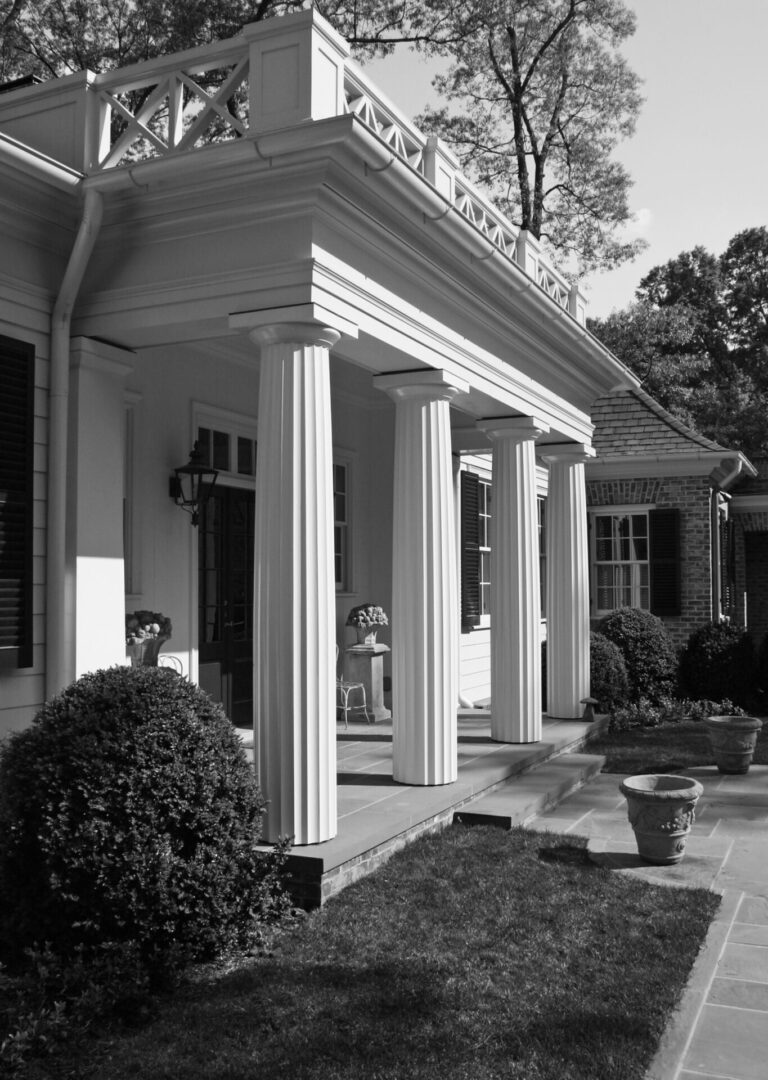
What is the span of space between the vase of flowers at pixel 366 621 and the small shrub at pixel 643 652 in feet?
14.9

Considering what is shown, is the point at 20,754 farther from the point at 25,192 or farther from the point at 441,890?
the point at 25,192

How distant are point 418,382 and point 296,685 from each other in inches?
107

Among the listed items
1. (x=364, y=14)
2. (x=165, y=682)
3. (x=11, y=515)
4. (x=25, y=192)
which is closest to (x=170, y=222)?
(x=25, y=192)

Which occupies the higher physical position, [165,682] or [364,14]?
[364,14]

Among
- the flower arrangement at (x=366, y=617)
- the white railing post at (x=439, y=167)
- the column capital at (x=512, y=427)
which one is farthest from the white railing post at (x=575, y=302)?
the flower arrangement at (x=366, y=617)

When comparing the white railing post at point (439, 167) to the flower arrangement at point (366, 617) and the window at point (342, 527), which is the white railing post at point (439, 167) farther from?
the flower arrangement at point (366, 617)

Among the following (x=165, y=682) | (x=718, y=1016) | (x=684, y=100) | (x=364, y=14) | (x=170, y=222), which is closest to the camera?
(x=718, y=1016)

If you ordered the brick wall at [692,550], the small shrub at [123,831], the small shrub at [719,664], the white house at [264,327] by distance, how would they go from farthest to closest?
the brick wall at [692,550] → the small shrub at [719,664] → the white house at [264,327] → the small shrub at [123,831]

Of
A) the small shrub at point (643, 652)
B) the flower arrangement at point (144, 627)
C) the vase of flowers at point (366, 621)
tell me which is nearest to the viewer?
the flower arrangement at point (144, 627)

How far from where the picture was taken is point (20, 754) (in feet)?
15.7

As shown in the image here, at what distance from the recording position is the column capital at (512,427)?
9.28m

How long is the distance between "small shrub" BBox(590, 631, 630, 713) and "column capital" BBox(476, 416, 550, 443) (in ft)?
14.2

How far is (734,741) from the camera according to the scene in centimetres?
955

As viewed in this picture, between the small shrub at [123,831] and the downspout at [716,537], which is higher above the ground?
the downspout at [716,537]
